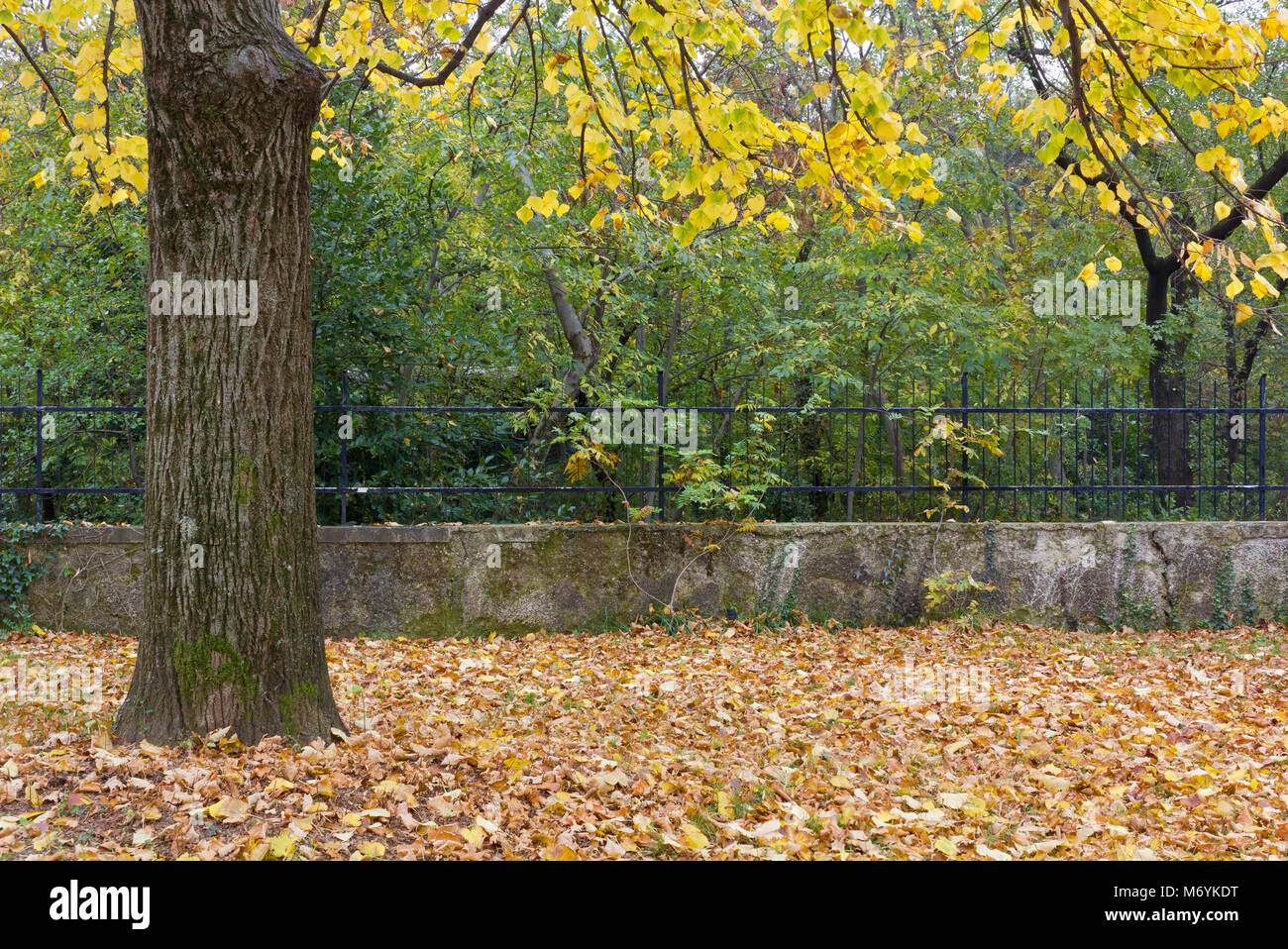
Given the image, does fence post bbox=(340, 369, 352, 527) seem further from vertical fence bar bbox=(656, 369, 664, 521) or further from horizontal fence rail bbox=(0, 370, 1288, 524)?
vertical fence bar bbox=(656, 369, 664, 521)

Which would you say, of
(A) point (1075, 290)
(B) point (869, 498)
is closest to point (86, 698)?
(B) point (869, 498)

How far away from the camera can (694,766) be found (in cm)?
440

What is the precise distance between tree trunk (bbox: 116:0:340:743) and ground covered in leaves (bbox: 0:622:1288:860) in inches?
12.2

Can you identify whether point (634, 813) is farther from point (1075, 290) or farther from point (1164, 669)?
point (1075, 290)

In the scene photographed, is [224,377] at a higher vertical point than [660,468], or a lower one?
higher

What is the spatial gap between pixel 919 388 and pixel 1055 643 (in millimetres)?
4798

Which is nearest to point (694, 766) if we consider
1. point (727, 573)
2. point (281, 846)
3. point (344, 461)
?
point (281, 846)

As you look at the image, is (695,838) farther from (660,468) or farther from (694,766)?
(660,468)

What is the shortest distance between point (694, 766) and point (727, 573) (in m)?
3.66

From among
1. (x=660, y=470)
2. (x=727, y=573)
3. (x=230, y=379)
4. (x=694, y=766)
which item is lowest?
(x=694, y=766)

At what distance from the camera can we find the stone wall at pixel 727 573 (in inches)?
299

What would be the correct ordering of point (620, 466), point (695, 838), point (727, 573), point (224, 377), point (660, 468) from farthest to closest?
point (620, 466), point (660, 468), point (727, 573), point (224, 377), point (695, 838)

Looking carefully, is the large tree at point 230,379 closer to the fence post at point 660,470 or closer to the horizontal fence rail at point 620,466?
the horizontal fence rail at point 620,466

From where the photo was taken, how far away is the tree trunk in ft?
13.0
